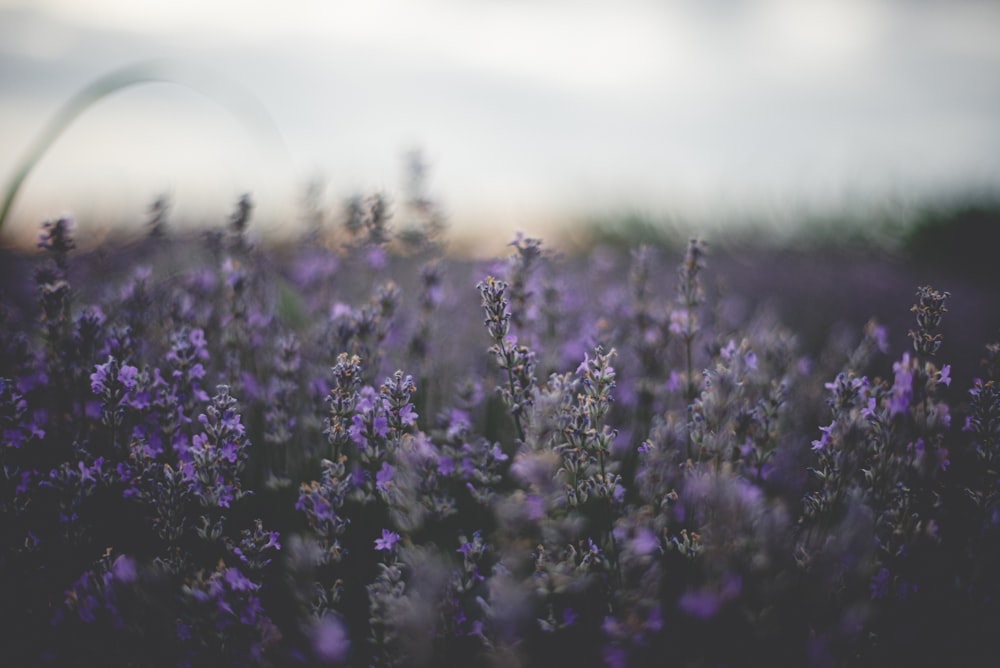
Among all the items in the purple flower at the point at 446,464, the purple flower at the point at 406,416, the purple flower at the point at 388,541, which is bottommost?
the purple flower at the point at 388,541

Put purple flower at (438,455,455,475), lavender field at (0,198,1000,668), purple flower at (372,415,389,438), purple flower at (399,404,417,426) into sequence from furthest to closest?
purple flower at (438,455,455,475), purple flower at (372,415,389,438), purple flower at (399,404,417,426), lavender field at (0,198,1000,668)

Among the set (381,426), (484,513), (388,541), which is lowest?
(484,513)

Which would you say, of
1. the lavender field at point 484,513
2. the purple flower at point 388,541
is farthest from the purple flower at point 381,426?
the purple flower at point 388,541

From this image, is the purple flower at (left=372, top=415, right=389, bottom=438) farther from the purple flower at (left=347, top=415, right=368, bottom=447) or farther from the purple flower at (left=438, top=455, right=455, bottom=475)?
the purple flower at (left=438, top=455, right=455, bottom=475)

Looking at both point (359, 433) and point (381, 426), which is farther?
point (381, 426)

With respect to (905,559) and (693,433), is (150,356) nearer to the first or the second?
(693,433)

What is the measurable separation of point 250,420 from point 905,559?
2445 mm

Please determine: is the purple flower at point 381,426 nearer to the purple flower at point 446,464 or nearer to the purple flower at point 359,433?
the purple flower at point 359,433

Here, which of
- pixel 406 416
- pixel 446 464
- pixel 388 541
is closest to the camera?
→ pixel 406 416

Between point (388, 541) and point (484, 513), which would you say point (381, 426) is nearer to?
point (388, 541)

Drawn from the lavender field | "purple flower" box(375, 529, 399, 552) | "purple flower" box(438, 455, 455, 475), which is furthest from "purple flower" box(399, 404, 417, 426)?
"purple flower" box(438, 455, 455, 475)

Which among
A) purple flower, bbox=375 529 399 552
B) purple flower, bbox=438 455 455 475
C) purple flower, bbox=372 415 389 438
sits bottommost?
purple flower, bbox=375 529 399 552

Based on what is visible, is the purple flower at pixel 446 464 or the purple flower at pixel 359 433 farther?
the purple flower at pixel 446 464

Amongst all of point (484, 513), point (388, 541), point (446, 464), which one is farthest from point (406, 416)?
point (484, 513)
